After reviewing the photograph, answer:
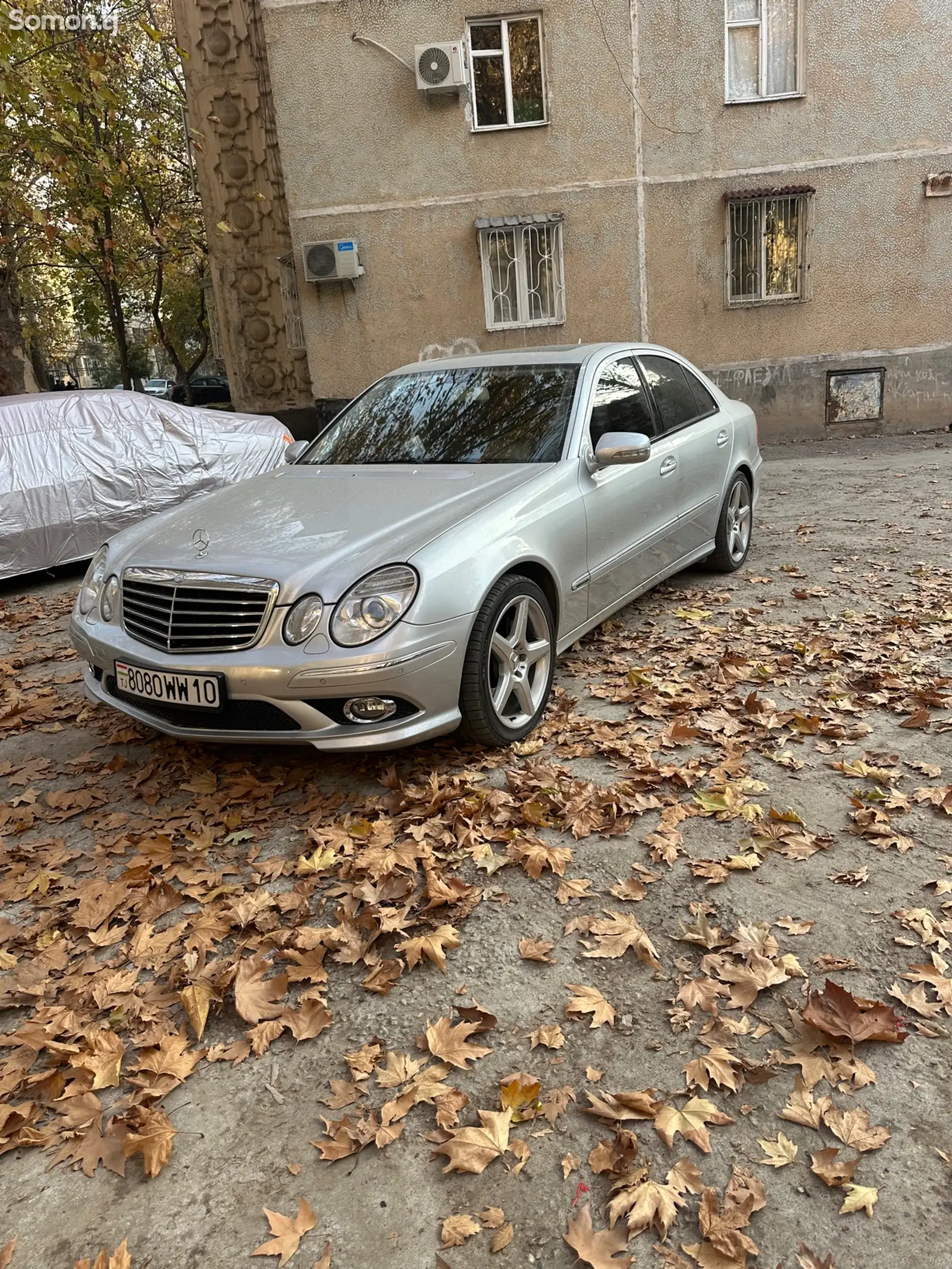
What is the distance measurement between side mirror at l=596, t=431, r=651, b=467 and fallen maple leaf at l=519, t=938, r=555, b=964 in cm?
233

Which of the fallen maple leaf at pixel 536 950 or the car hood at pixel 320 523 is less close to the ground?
the car hood at pixel 320 523

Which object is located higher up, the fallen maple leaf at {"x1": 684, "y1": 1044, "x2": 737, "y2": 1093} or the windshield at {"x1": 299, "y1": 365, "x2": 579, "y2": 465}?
the windshield at {"x1": 299, "y1": 365, "x2": 579, "y2": 465}

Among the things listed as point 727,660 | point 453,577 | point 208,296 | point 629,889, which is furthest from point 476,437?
point 208,296

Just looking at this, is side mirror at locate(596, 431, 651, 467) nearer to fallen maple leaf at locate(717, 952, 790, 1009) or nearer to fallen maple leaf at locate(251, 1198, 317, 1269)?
fallen maple leaf at locate(717, 952, 790, 1009)

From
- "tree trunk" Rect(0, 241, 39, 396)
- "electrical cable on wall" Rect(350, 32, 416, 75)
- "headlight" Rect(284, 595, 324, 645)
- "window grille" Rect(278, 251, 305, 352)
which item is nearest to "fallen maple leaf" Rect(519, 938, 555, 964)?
"headlight" Rect(284, 595, 324, 645)

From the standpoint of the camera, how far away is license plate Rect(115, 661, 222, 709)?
Answer: 11.0ft

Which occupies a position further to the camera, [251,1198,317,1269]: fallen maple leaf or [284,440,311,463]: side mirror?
[284,440,311,463]: side mirror

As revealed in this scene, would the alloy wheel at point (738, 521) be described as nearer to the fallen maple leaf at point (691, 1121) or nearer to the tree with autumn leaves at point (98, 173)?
the fallen maple leaf at point (691, 1121)

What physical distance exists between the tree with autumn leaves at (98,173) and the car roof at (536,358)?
174 inches

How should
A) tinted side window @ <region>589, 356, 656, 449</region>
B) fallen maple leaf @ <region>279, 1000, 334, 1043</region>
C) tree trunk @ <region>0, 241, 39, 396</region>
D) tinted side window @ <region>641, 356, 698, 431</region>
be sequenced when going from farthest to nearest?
1. tree trunk @ <region>0, 241, 39, 396</region>
2. tinted side window @ <region>641, 356, 698, 431</region>
3. tinted side window @ <region>589, 356, 656, 449</region>
4. fallen maple leaf @ <region>279, 1000, 334, 1043</region>

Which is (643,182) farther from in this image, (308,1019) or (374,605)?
(308,1019)

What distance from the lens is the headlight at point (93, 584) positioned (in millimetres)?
4004

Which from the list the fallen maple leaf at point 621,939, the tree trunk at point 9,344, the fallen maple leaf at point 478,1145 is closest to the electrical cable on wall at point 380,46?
the tree trunk at point 9,344

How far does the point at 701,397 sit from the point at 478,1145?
483cm
